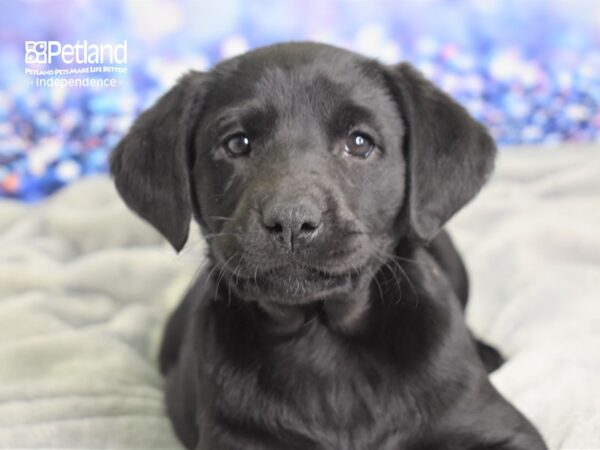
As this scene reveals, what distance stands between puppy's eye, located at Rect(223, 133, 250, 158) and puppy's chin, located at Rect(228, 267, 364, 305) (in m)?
0.30

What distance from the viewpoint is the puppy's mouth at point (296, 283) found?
1634 millimetres

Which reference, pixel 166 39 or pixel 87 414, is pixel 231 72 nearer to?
pixel 87 414

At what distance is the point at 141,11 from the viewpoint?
4.08 metres

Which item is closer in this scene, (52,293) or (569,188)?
(52,293)

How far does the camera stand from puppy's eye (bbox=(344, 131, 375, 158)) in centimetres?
184

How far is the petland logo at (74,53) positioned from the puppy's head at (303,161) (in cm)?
176

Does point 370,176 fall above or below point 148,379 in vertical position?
above

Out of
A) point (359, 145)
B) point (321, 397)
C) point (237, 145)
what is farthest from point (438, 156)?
point (321, 397)

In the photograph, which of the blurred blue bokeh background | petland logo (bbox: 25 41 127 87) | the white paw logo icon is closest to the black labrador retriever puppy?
petland logo (bbox: 25 41 127 87)

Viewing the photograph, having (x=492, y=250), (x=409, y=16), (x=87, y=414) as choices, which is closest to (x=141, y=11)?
(x=409, y=16)

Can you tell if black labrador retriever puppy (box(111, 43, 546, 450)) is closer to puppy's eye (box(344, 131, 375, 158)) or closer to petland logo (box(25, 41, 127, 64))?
puppy's eye (box(344, 131, 375, 158))

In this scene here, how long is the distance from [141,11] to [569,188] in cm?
221

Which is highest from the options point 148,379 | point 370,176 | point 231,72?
point 231,72

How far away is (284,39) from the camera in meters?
4.18
